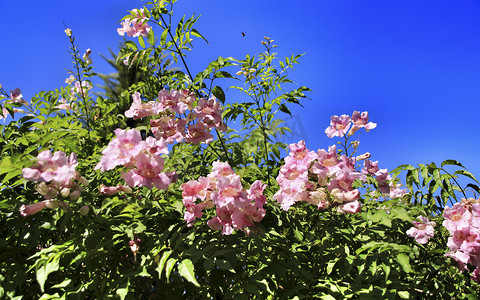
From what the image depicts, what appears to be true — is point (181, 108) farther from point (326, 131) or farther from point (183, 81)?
point (326, 131)

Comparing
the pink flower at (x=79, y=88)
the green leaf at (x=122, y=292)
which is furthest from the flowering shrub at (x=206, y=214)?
the pink flower at (x=79, y=88)

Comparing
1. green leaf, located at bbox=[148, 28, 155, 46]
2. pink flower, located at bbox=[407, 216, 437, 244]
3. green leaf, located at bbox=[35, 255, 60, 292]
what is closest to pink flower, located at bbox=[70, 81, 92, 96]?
green leaf, located at bbox=[148, 28, 155, 46]

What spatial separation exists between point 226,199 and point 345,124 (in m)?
1.23

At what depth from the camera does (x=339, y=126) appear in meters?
2.52

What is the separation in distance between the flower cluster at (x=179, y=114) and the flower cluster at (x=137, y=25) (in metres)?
0.64

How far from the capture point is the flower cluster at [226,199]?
1607 mm

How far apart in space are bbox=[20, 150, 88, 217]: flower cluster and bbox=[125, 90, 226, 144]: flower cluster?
58 cm

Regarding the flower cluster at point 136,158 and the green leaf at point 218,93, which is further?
the green leaf at point 218,93

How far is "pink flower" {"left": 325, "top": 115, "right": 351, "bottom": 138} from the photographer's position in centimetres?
251

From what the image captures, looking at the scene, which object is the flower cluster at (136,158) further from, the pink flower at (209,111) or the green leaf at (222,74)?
the green leaf at (222,74)

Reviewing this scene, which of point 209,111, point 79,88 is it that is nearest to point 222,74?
point 209,111

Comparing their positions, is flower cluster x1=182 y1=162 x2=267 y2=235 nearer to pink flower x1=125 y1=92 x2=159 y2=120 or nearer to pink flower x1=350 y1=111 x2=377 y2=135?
pink flower x1=125 y1=92 x2=159 y2=120

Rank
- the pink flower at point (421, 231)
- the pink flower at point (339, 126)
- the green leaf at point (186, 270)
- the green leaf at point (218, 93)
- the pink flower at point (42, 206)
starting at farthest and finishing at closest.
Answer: the pink flower at point (339, 126)
the green leaf at point (218, 93)
the pink flower at point (421, 231)
the pink flower at point (42, 206)
the green leaf at point (186, 270)

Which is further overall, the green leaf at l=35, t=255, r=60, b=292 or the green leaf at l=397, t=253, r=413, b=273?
the green leaf at l=397, t=253, r=413, b=273
